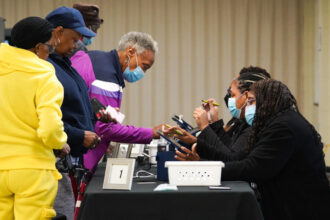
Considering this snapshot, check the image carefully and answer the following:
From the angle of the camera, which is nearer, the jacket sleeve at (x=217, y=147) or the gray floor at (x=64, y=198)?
the gray floor at (x=64, y=198)

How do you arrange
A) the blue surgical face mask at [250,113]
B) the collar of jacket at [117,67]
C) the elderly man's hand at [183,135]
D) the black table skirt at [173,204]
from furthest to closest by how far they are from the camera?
the collar of jacket at [117,67] → the blue surgical face mask at [250,113] → the elderly man's hand at [183,135] → the black table skirt at [173,204]

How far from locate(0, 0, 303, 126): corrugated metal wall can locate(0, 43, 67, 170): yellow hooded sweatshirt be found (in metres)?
3.94

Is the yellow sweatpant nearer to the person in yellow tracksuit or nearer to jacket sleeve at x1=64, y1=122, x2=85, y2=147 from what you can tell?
the person in yellow tracksuit

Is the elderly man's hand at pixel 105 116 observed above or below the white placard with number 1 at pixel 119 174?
above

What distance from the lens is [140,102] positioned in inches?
236

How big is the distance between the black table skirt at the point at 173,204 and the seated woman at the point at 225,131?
0.46 metres

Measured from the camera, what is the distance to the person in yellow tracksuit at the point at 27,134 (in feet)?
6.47

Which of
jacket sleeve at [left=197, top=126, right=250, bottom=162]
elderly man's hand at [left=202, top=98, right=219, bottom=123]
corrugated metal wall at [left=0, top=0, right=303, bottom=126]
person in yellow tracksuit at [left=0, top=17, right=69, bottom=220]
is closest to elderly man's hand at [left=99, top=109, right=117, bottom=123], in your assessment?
jacket sleeve at [left=197, top=126, right=250, bottom=162]

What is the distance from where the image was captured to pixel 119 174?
2.27 meters

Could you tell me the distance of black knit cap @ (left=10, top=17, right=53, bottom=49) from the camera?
2055 mm

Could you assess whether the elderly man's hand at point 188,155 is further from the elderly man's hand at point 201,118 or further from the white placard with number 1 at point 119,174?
the white placard with number 1 at point 119,174

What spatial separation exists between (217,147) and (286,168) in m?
0.43

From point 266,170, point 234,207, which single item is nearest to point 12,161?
point 234,207

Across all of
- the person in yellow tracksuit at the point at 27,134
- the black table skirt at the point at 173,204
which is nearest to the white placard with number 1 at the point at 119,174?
the black table skirt at the point at 173,204
